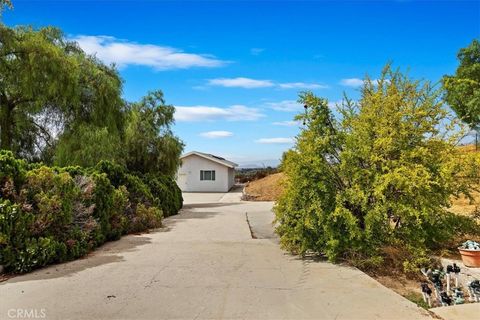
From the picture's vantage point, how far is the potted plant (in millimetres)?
5910

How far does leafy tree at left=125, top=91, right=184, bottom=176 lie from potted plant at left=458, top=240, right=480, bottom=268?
16.8 meters

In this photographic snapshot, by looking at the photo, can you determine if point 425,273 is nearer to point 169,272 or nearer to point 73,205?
point 169,272

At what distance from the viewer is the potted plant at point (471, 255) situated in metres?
5.91

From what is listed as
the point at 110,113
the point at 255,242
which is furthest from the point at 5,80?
the point at 255,242

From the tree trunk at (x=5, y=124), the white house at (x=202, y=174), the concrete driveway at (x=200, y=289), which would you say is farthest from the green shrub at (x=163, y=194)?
the white house at (x=202, y=174)

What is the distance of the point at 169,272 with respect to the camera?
5.84 meters

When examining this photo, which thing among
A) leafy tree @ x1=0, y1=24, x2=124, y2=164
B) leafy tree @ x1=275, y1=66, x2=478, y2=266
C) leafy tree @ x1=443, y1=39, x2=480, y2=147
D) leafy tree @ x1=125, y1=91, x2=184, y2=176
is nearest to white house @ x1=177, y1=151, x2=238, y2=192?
leafy tree @ x1=125, y1=91, x2=184, y2=176

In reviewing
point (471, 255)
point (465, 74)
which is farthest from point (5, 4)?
point (465, 74)

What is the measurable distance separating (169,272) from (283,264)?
1886mm

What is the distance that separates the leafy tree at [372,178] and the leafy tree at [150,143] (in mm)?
14717

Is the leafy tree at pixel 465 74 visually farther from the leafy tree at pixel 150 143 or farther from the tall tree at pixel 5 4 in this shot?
the tall tree at pixel 5 4

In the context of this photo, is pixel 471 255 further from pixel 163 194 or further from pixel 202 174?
pixel 202 174

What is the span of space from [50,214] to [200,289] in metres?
3.21

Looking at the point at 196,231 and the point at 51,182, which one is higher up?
the point at 51,182
